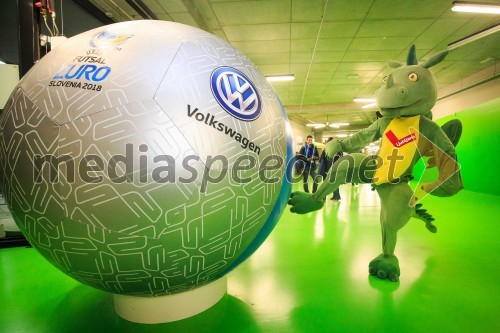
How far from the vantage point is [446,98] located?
1090 cm

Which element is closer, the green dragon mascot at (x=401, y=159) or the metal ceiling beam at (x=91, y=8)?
the green dragon mascot at (x=401, y=159)

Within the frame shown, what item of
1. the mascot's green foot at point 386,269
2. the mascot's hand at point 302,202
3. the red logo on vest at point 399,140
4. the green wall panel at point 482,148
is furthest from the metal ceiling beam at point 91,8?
the green wall panel at point 482,148

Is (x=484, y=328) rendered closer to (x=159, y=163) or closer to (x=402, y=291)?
(x=402, y=291)

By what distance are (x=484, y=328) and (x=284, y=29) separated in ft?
18.7

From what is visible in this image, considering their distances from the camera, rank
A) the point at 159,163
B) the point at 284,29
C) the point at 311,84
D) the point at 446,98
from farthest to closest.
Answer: the point at 446,98, the point at 311,84, the point at 284,29, the point at 159,163

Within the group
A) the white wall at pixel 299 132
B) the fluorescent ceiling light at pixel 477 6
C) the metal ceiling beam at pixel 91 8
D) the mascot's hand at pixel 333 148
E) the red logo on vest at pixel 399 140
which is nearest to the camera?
the red logo on vest at pixel 399 140

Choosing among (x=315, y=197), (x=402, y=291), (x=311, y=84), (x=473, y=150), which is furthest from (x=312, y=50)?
(x=402, y=291)

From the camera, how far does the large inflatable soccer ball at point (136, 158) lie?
0.83 m

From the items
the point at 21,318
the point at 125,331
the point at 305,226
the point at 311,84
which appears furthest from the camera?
the point at 311,84

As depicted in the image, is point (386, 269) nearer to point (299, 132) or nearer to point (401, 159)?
point (401, 159)

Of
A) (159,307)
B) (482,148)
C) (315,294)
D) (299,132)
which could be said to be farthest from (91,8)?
(299,132)

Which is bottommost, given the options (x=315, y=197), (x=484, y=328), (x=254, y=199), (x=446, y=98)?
(x=484, y=328)

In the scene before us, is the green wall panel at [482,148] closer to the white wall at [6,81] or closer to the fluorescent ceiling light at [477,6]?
the fluorescent ceiling light at [477,6]

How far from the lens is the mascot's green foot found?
1.67 metres
